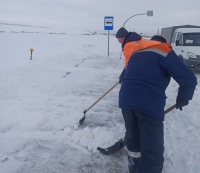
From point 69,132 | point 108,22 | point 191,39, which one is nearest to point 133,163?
point 69,132

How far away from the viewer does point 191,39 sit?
1140 cm

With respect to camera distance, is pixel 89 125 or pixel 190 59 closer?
pixel 89 125

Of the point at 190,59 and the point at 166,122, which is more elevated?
the point at 190,59

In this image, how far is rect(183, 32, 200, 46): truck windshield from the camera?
11109mm

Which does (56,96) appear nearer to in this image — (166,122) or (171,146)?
(166,122)

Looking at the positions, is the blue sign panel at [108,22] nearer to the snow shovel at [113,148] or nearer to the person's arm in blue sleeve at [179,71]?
the snow shovel at [113,148]

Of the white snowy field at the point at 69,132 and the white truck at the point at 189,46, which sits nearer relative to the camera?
the white snowy field at the point at 69,132

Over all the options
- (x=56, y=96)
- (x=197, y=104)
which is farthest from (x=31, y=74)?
(x=197, y=104)

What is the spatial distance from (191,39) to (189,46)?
27.2 inches

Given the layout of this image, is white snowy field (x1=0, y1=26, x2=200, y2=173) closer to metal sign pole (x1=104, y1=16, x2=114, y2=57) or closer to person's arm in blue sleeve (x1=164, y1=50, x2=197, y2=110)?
person's arm in blue sleeve (x1=164, y1=50, x2=197, y2=110)

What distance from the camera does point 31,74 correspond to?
28.2ft

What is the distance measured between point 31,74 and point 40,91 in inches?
84.2

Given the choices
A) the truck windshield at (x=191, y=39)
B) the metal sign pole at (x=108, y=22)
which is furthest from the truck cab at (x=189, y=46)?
the metal sign pole at (x=108, y=22)

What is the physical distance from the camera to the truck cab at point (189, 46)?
409 inches
